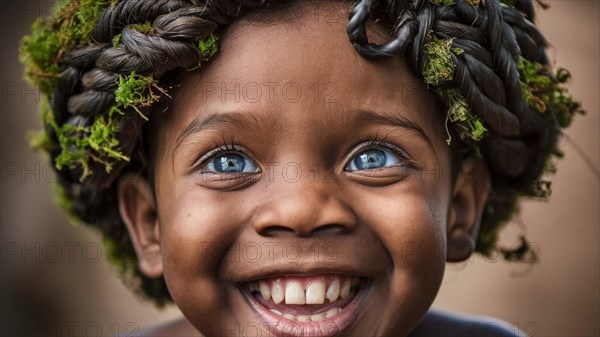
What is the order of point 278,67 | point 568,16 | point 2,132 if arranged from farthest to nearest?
point 568,16, point 2,132, point 278,67

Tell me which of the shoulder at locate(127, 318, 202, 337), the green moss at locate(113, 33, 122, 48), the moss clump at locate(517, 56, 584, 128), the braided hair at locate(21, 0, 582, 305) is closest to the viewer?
the braided hair at locate(21, 0, 582, 305)

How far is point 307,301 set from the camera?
241 cm

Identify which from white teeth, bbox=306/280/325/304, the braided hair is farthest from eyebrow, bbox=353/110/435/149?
white teeth, bbox=306/280/325/304

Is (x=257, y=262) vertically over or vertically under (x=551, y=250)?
over

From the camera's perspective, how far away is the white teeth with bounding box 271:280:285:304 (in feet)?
7.99

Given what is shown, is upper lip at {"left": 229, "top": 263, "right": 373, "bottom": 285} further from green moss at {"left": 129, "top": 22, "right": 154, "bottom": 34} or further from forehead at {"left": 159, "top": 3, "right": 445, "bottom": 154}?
green moss at {"left": 129, "top": 22, "right": 154, "bottom": 34}

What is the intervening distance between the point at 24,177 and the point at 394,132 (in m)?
3.68

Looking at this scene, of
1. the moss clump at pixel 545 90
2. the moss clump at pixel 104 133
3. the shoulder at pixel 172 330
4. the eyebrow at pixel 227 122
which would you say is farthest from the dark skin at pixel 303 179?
the shoulder at pixel 172 330

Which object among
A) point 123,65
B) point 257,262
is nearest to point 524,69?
point 257,262

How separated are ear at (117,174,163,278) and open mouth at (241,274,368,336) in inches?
17.9

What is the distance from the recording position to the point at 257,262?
93.2 inches

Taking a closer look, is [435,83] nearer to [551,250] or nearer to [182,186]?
[182,186]

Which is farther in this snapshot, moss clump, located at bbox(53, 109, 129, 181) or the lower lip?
moss clump, located at bbox(53, 109, 129, 181)

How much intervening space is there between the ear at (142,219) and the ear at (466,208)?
2.98 feet
